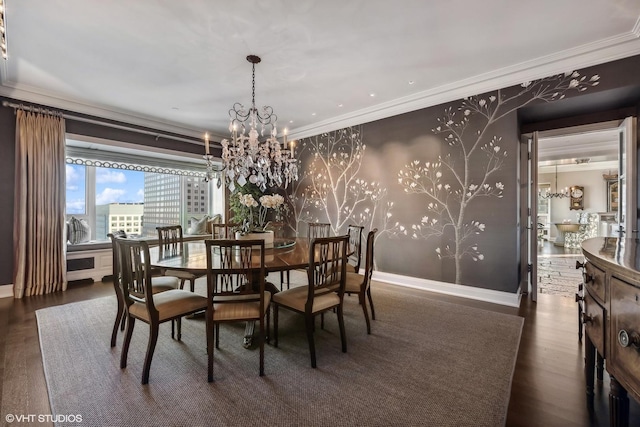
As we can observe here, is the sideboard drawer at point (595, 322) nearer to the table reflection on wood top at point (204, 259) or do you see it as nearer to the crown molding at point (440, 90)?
the table reflection on wood top at point (204, 259)

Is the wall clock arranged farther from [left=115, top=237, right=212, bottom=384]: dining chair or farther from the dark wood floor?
[left=115, top=237, right=212, bottom=384]: dining chair

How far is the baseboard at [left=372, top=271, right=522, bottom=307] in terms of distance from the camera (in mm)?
3297

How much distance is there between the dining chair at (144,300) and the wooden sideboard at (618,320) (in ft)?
6.76

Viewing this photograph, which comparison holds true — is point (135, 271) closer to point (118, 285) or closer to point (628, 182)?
point (118, 285)

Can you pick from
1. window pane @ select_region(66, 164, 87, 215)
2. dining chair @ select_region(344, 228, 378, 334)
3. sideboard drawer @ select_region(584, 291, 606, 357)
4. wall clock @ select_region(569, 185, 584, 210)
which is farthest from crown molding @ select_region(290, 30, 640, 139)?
wall clock @ select_region(569, 185, 584, 210)

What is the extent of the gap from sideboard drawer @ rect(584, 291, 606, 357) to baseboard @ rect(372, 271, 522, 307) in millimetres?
1899

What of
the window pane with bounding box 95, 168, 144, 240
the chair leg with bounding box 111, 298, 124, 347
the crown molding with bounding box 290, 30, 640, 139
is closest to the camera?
the chair leg with bounding box 111, 298, 124, 347

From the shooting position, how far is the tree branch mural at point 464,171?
3328 millimetres

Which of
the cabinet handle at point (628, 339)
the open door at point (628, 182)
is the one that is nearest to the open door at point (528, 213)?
the open door at point (628, 182)

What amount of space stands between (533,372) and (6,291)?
5.86 m

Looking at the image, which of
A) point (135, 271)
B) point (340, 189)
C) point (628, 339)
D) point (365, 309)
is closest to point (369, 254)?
point (365, 309)

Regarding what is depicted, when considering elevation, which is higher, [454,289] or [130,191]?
[130,191]

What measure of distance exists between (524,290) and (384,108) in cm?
320

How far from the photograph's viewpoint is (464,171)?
11.9ft
